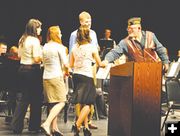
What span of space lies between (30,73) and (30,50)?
326 mm

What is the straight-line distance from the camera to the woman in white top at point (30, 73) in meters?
6.22

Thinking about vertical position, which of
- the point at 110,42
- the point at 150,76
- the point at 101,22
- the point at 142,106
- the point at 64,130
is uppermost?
the point at 101,22

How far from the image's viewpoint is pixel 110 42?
10969 mm

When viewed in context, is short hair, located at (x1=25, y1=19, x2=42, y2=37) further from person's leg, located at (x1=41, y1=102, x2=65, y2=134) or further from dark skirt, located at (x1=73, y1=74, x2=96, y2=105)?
person's leg, located at (x1=41, y1=102, x2=65, y2=134)

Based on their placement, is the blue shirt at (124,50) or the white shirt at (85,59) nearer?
the blue shirt at (124,50)

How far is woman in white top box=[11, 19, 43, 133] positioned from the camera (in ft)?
20.4

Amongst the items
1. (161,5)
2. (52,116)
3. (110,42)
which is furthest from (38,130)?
(161,5)

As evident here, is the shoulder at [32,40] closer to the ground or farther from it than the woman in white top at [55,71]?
farther from it

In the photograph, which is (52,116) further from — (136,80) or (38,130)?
(136,80)

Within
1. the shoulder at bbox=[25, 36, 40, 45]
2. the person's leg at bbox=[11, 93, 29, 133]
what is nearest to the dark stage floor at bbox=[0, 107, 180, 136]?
the person's leg at bbox=[11, 93, 29, 133]

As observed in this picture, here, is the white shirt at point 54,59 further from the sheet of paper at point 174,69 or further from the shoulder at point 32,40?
the sheet of paper at point 174,69

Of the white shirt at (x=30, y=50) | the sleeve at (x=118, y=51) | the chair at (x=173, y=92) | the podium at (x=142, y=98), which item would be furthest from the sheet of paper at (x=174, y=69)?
the podium at (x=142, y=98)

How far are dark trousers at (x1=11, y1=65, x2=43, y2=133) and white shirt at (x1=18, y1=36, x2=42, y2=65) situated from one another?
0.33ft

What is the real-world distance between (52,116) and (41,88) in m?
0.85
